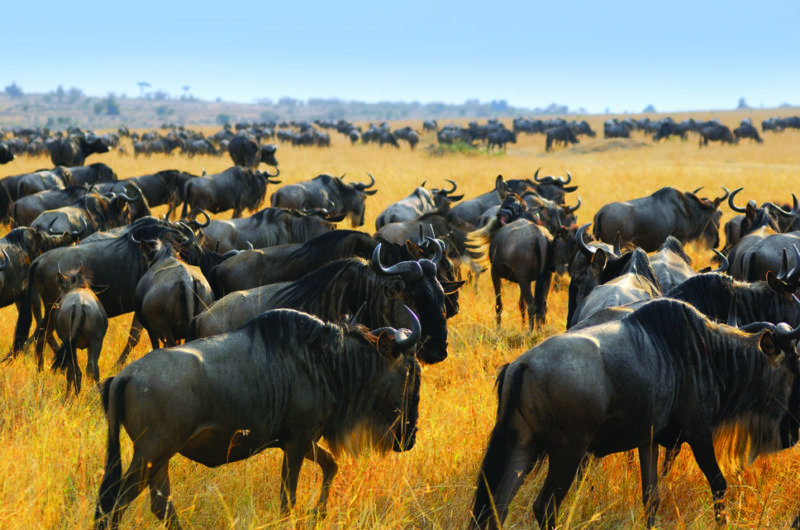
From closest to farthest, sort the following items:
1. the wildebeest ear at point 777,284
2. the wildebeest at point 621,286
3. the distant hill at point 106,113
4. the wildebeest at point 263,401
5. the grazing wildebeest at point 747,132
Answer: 1. the wildebeest at point 263,401
2. the wildebeest ear at point 777,284
3. the wildebeest at point 621,286
4. the grazing wildebeest at point 747,132
5. the distant hill at point 106,113

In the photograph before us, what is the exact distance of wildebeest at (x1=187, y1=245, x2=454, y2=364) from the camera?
505 cm

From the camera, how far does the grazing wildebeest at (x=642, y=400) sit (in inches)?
126

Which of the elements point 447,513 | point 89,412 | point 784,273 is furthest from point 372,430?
point 784,273

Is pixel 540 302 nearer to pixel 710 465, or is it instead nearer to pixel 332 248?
pixel 332 248

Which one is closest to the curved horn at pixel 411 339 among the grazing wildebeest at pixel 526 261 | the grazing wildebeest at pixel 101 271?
the grazing wildebeest at pixel 101 271

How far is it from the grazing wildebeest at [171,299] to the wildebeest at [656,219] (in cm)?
715

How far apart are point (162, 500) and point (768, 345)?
310 cm

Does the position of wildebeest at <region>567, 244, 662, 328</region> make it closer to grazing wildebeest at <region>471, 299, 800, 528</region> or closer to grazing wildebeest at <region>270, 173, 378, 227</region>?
grazing wildebeest at <region>471, 299, 800, 528</region>

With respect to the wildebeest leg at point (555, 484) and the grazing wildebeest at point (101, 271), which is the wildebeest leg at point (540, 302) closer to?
the grazing wildebeest at point (101, 271)

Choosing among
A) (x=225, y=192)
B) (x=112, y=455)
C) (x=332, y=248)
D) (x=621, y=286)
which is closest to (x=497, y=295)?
(x=332, y=248)

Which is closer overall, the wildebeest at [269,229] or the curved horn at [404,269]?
the curved horn at [404,269]

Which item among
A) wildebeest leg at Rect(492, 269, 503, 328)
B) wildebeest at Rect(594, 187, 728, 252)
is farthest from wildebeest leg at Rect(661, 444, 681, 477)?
wildebeest at Rect(594, 187, 728, 252)

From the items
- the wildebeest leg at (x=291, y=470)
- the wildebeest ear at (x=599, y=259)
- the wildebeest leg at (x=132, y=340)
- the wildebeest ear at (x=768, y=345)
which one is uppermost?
the wildebeest ear at (x=768, y=345)

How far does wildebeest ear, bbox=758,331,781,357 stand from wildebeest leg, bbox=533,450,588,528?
43.0 inches
